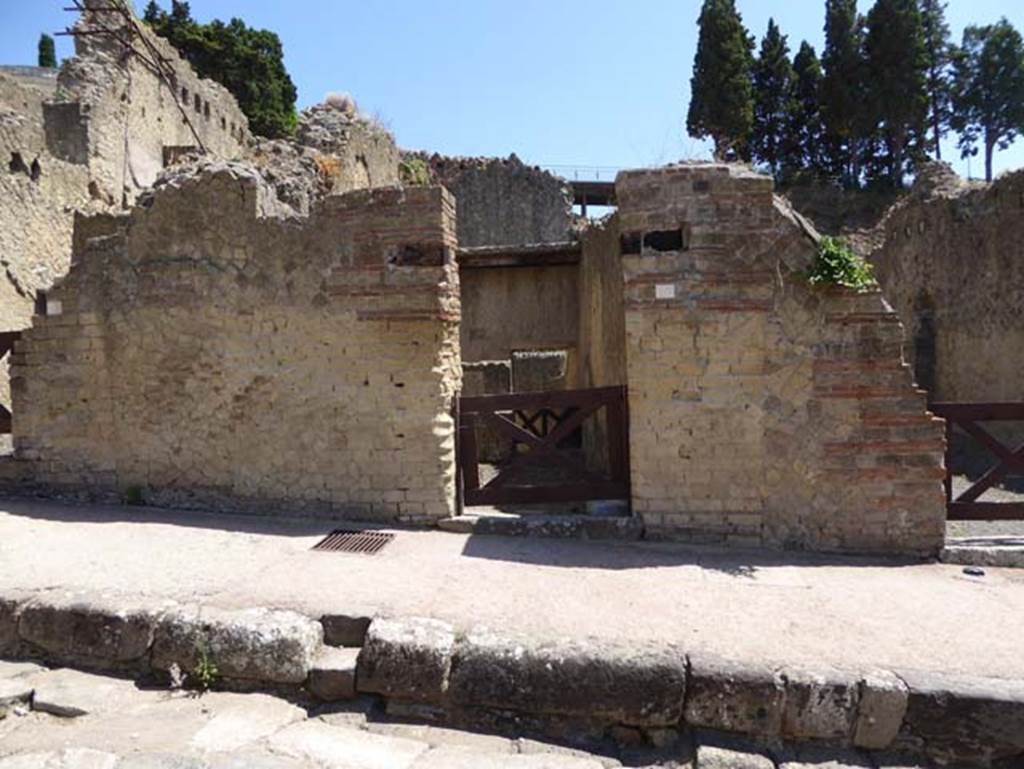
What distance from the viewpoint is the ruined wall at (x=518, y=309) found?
1089 centimetres

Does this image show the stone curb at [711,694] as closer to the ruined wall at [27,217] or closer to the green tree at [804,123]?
the ruined wall at [27,217]

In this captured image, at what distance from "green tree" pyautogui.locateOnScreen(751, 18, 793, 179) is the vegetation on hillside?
2.0 inches

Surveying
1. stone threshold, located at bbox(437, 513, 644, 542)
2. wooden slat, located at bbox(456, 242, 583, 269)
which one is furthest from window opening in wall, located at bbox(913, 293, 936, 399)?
stone threshold, located at bbox(437, 513, 644, 542)

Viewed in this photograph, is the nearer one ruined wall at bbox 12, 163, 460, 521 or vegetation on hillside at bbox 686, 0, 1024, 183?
ruined wall at bbox 12, 163, 460, 521

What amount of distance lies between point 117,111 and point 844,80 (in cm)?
3060

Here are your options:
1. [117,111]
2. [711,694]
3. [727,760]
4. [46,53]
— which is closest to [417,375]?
[711,694]

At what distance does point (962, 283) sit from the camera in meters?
11.5

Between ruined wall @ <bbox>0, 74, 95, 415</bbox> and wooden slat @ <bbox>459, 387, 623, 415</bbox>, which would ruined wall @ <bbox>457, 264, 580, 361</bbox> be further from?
ruined wall @ <bbox>0, 74, 95, 415</bbox>

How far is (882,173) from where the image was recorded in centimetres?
3322

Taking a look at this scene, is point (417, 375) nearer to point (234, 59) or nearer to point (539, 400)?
point (539, 400)

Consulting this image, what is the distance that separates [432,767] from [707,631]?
1.69 meters

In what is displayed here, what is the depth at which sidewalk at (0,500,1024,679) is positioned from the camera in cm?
366

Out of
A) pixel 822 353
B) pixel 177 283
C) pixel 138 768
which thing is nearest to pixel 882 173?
pixel 822 353

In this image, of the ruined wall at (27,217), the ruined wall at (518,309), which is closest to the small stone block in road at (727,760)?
the ruined wall at (518,309)
